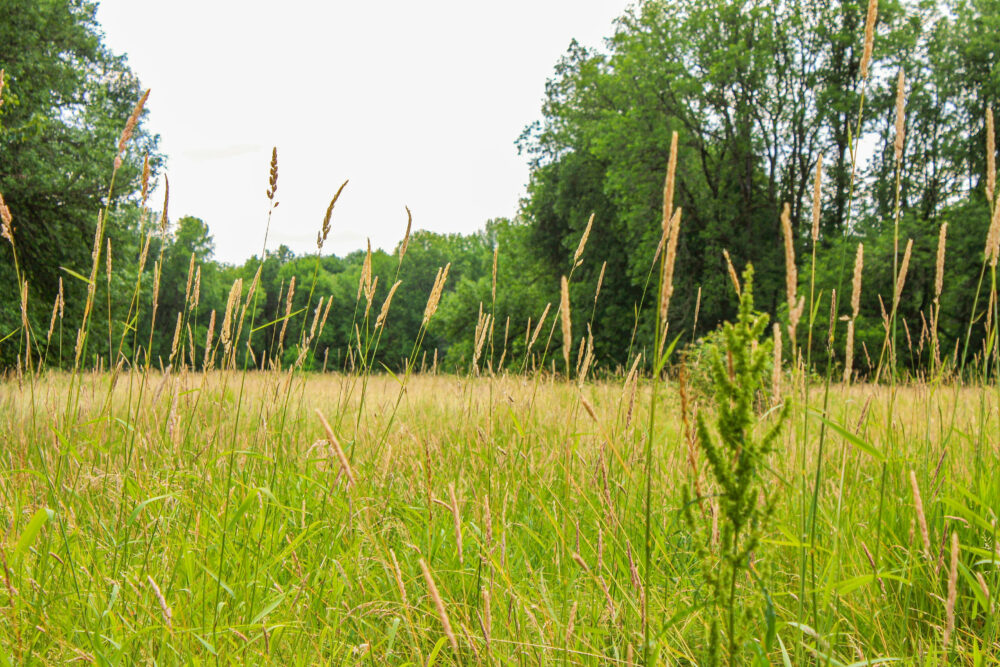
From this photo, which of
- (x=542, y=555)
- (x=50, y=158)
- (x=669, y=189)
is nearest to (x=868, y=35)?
(x=669, y=189)

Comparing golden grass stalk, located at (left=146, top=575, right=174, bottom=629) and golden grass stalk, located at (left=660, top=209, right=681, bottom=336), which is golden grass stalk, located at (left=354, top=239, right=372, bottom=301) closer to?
golden grass stalk, located at (left=146, top=575, right=174, bottom=629)

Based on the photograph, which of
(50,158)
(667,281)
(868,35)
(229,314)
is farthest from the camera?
(50,158)

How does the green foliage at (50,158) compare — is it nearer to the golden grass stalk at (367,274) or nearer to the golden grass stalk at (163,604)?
the golden grass stalk at (367,274)

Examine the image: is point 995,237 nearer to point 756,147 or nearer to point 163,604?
point 163,604

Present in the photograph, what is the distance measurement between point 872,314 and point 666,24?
11649 mm

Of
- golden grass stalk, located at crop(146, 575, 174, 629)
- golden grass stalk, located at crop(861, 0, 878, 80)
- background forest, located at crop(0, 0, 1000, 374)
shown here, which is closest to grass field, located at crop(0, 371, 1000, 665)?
golden grass stalk, located at crop(146, 575, 174, 629)

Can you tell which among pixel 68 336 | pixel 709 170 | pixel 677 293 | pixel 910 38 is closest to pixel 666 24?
pixel 709 170

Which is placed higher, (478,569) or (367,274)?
(367,274)

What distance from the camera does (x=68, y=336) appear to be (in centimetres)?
1608

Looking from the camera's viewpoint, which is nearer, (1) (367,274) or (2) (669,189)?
(2) (669,189)

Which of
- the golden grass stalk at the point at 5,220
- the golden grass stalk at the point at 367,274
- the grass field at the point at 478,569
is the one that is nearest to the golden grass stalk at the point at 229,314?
the grass field at the point at 478,569

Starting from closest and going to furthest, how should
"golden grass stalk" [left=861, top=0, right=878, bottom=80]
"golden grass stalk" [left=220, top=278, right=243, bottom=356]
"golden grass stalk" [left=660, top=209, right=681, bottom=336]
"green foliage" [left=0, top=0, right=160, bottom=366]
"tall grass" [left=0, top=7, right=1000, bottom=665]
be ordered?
"golden grass stalk" [left=660, top=209, right=681, bottom=336] → "tall grass" [left=0, top=7, right=1000, bottom=665] → "golden grass stalk" [left=861, top=0, right=878, bottom=80] → "golden grass stalk" [left=220, top=278, right=243, bottom=356] → "green foliage" [left=0, top=0, right=160, bottom=366]

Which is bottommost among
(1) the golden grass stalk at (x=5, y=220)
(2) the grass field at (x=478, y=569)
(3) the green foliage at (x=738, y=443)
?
(2) the grass field at (x=478, y=569)

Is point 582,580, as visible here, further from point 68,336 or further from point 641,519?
point 68,336
